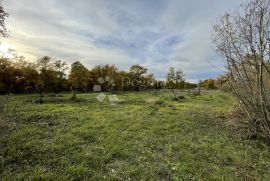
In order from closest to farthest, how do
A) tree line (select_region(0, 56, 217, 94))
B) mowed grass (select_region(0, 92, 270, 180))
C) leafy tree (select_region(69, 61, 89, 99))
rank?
1. mowed grass (select_region(0, 92, 270, 180))
2. tree line (select_region(0, 56, 217, 94))
3. leafy tree (select_region(69, 61, 89, 99))

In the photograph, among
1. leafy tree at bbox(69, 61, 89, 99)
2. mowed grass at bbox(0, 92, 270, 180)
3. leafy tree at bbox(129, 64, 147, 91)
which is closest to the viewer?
mowed grass at bbox(0, 92, 270, 180)

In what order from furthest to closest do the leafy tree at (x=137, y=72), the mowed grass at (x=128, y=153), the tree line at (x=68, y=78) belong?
the leafy tree at (x=137, y=72)
the tree line at (x=68, y=78)
the mowed grass at (x=128, y=153)

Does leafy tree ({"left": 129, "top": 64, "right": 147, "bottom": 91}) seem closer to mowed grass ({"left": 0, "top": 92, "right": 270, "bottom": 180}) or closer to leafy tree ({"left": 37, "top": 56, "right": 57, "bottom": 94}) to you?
leafy tree ({"left": 37, "top": 56, "right": 57, "bottom": 94})

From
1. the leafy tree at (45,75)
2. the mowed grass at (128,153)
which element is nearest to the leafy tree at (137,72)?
the leafy tree at (45,75)

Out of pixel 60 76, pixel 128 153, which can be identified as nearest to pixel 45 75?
pixel 60 76

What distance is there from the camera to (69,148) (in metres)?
8.05

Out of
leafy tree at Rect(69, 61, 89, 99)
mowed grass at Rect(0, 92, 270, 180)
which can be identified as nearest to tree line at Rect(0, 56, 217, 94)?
leafy tree at Rect(69, 61, 89, 99)

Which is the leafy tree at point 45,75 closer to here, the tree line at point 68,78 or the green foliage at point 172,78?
the tree line at point 68,78

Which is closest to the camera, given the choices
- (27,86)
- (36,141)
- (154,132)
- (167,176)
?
(167,176)

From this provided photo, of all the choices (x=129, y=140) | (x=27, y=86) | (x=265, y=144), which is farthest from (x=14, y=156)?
(x=27, y=86)

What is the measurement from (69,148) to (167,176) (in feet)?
12.9

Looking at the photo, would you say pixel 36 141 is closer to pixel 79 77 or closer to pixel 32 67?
pixel 32 67

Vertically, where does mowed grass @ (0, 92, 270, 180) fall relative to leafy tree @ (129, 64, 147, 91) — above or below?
below

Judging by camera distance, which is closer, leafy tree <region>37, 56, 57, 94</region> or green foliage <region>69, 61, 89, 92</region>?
leafy tree <region>37, 56, 57, 94</region>
